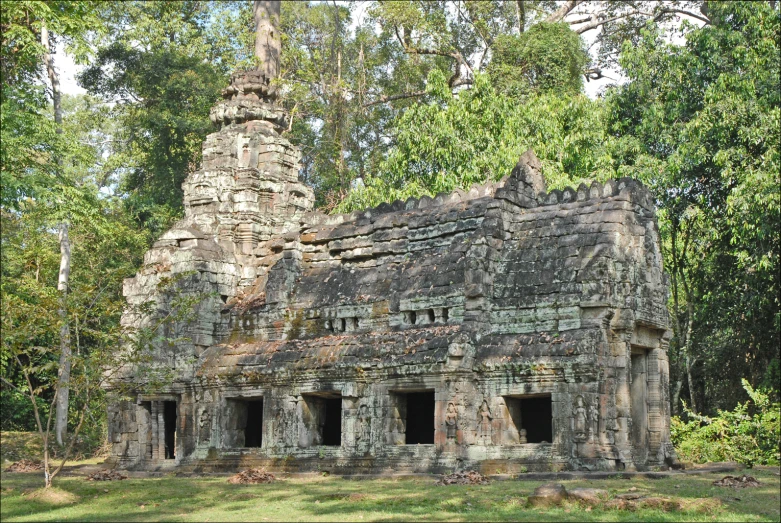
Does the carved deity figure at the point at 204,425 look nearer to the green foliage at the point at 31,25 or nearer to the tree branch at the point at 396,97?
the green foliage at the point at 31,25

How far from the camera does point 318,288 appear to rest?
69.1 feet

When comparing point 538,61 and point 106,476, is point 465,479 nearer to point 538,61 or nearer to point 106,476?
point 106,476

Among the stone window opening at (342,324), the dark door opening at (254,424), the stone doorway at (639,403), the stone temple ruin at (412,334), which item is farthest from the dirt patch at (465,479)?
the dark door opening at (254,424)

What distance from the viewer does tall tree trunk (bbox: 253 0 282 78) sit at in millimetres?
34812

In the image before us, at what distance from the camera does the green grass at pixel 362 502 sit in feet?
40.5

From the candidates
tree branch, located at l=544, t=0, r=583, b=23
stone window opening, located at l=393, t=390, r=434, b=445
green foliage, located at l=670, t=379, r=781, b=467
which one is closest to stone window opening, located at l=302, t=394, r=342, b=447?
stone window opening, located at l=393, t=390, r=434, b=445

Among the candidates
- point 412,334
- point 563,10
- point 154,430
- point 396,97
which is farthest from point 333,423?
point 563,10

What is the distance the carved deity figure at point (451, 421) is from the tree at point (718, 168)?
880 cm

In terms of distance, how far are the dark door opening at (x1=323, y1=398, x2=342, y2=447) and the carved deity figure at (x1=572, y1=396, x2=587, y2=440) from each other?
21.4 feet

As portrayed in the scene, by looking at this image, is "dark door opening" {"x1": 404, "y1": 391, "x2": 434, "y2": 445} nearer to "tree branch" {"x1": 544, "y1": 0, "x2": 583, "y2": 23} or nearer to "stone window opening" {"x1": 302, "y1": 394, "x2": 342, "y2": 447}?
"stone window opening" {"x1": 302, "y1": 394, "x2": 342, "y2": 447}

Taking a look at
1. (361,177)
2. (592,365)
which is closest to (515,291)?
(592,365)

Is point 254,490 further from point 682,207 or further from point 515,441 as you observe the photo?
point 682,207

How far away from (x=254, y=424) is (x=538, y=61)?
16963 millimetres

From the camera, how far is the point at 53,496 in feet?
48.8
